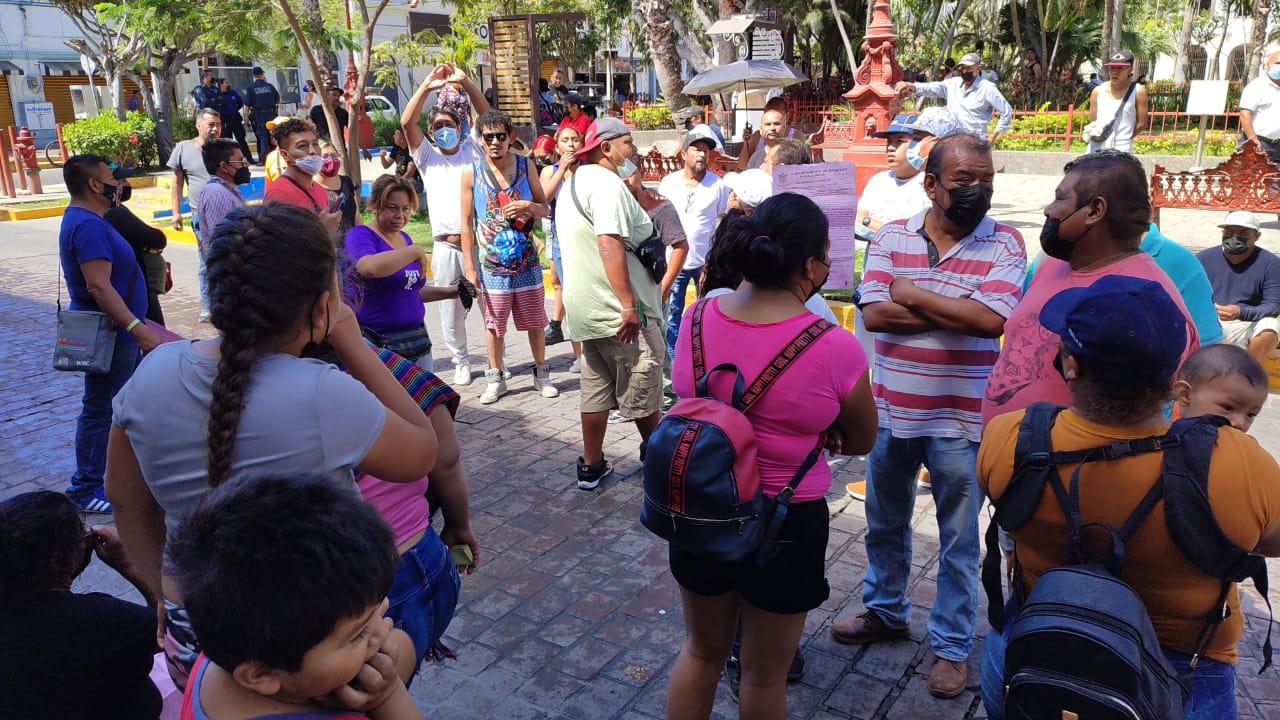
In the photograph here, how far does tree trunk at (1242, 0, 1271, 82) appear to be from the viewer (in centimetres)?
2334

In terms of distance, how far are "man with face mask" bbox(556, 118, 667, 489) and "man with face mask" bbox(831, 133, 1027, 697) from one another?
1.78 meters

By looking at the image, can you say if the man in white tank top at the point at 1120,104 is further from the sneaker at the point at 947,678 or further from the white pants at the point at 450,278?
the sneaker at the point at 947,678

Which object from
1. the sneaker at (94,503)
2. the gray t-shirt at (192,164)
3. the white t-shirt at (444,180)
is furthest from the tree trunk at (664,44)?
the sneaker at (94,503)

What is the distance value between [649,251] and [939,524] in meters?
2.30

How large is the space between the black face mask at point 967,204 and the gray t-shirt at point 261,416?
2.05 metres

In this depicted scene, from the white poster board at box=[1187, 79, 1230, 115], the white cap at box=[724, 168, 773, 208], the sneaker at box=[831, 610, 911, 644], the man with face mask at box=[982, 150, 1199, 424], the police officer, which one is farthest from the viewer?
the police officer

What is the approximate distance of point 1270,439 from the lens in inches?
217

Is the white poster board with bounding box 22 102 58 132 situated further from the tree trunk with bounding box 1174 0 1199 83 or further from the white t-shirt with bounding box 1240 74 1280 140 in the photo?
the tree trunk with bounding box 1174 0 1199 83

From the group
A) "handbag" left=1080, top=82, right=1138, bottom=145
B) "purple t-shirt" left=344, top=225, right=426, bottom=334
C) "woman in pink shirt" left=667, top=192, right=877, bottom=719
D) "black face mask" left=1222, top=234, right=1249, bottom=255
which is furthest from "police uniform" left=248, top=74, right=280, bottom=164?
"woman in pink shirt" left=667, top=192, right=877, bottom=719

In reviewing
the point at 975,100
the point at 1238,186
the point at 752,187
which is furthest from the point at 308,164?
the point at 1238,186

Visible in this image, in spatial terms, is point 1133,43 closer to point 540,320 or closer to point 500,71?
point 500,71

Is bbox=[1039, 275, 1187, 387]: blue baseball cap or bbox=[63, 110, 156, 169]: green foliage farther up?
bbox=[63, 110, 156, 169]: green foliage

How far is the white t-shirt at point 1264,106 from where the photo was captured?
962 cm

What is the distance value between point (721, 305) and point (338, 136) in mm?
9676
